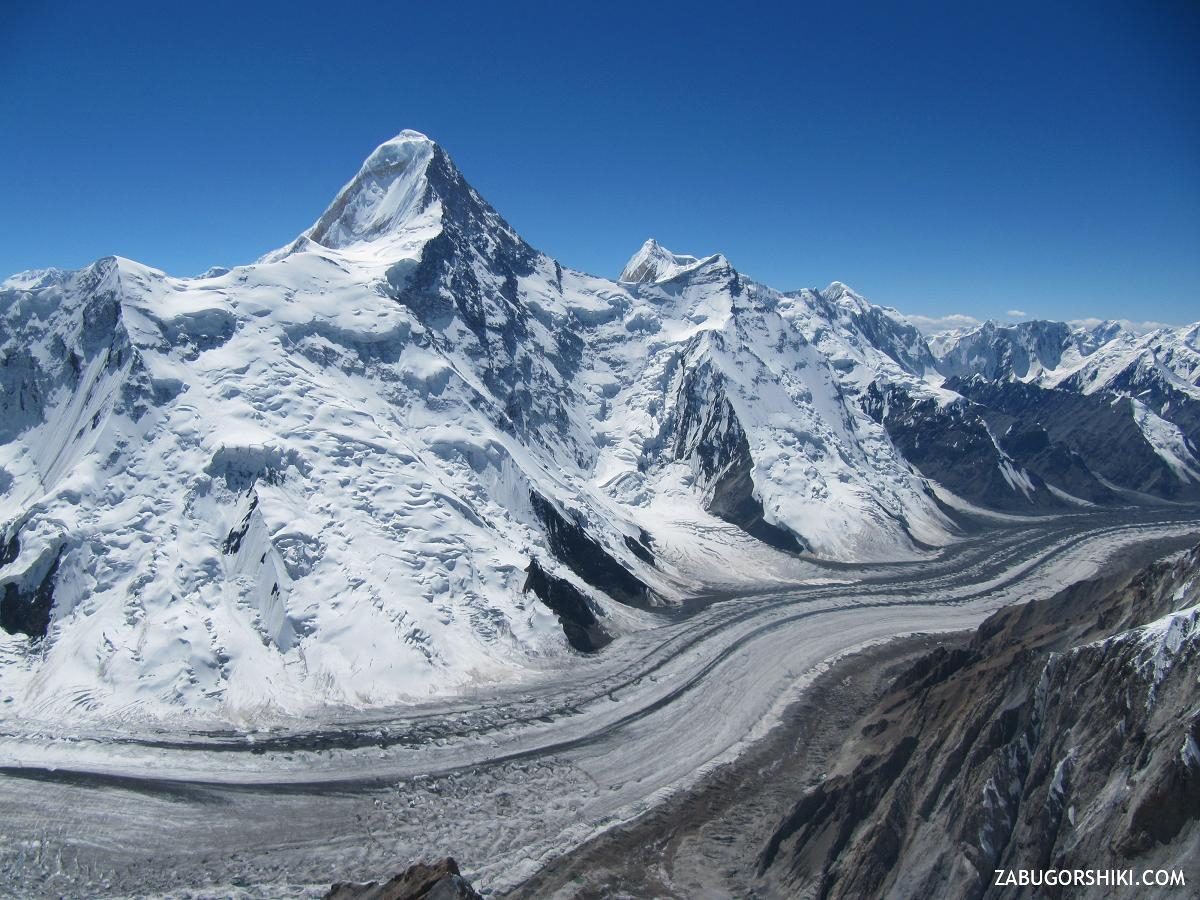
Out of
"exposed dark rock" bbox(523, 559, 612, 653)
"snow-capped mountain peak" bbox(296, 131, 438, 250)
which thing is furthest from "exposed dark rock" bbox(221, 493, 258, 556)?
"snow-capped mountain peak" bbox(296, 131, 438, 250)

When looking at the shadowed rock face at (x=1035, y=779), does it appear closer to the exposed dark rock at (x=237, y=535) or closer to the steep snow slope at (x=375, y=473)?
the steep snow slope at (x=375, y=473)

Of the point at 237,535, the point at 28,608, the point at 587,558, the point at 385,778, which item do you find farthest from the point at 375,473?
the point at 385,778

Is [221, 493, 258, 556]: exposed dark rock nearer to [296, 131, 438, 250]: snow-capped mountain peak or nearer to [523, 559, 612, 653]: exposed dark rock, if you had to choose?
[523, 559, 612, 653]: exposed dark rock

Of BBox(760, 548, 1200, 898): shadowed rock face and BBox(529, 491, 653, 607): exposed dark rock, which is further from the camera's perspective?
BBox(529, 491, 653, 607): exposed dark rock

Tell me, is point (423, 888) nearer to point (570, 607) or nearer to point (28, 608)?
point (570, 607)

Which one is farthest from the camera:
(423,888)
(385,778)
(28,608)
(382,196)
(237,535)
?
(382,196)
